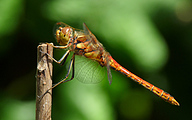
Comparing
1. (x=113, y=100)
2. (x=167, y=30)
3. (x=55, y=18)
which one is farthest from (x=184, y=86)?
(x=55, y=18)

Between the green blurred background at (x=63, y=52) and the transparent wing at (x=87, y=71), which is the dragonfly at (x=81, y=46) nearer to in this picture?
the transparent wing at (x=87, y=71)

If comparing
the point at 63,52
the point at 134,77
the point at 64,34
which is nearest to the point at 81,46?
the point at 64,34

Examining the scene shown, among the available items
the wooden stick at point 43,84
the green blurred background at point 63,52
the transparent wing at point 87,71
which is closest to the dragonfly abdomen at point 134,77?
the transparent wing at point 87,71

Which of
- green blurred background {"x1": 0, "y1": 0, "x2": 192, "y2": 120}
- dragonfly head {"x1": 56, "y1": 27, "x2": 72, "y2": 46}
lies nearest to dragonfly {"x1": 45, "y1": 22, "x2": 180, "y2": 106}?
dragonfly head {"x1": 56, "y1": 27, "x2": 72, "y2": 46}

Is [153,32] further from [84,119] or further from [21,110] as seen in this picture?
[21,110]

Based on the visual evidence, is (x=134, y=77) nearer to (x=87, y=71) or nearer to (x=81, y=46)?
(x=87, y=71)

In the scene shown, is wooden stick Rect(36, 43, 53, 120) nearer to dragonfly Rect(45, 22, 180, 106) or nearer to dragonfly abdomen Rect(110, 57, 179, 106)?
dragonfly Rect(45, 22, 180, 106)
